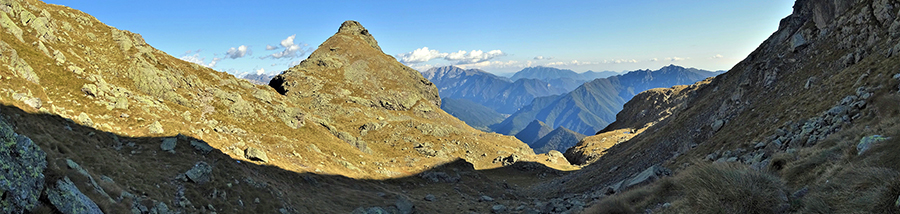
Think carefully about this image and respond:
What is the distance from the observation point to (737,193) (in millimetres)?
8750

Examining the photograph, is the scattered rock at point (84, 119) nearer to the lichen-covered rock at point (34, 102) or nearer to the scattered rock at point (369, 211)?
the lichen-covered rock at point (34, 102)

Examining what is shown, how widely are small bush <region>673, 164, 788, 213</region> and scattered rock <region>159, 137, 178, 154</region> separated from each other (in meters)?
25.2

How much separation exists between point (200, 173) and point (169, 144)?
5910 millimetres

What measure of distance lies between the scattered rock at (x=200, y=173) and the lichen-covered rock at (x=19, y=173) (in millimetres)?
6631

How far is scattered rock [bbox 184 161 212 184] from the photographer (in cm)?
1667

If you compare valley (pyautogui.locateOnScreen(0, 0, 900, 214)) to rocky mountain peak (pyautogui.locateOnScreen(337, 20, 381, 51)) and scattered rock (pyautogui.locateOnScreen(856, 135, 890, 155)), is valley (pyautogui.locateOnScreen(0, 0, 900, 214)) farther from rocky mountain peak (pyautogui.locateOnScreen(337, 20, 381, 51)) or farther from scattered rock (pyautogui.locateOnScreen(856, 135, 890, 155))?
rocky mountain peak (pyautogui.locateOnScreen(337, 20, 381, 51))

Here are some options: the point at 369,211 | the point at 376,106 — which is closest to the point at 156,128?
the point at 369,211

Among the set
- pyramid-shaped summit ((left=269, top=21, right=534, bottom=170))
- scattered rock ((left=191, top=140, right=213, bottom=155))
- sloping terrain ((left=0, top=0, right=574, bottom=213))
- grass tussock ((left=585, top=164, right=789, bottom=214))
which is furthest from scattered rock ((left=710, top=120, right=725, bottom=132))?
scattered rock ((left=191, top=140, right=213, bottom=155))

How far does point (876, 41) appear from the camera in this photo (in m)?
25.2

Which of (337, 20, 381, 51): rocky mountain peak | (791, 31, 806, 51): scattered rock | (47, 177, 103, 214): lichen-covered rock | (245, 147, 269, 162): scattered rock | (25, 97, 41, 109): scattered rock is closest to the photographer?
(47, 177, 103, 214): lichen-covered rock

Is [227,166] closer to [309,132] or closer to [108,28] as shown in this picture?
[309,132]

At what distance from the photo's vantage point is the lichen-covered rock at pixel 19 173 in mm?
7742

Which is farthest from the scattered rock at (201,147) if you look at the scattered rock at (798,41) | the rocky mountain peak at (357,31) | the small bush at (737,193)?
the rocky mountain peak at (357,31)

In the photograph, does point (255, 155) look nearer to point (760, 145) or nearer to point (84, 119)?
point (84, 119)
